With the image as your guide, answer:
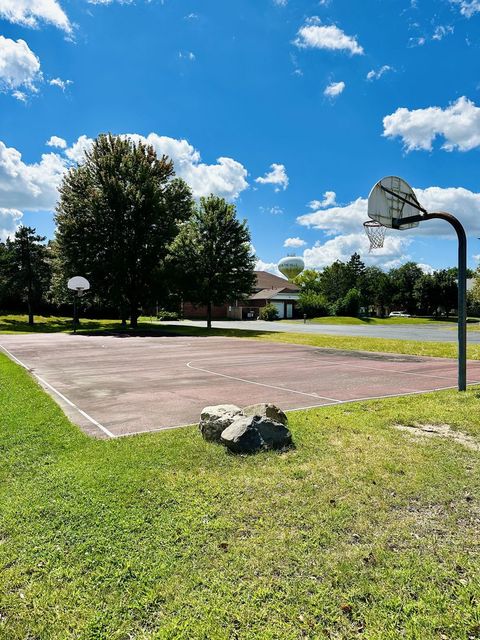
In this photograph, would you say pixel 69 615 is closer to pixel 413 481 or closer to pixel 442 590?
pixel 442 590

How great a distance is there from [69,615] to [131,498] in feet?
4.47

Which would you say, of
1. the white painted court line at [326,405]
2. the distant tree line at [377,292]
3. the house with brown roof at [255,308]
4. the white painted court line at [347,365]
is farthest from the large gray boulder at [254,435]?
the house with brown roof at [255,308]

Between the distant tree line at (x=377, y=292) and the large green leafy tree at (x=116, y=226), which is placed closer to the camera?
the large green leafy tree at (x=116, y=226)

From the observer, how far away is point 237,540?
122 inches

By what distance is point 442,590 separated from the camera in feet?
8.45

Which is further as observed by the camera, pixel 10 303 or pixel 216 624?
pixel 10 303

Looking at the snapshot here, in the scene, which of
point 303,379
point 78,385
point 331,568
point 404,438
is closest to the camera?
point 331,568

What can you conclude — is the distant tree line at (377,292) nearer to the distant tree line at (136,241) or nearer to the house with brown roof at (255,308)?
the house with brown roof at (255,308)

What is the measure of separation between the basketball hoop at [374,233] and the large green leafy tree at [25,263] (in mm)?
34835

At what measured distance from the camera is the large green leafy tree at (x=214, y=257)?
1286 inches

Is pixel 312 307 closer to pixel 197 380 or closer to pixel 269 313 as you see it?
pixel 269 313

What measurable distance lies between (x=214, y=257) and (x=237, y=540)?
99.2 ft

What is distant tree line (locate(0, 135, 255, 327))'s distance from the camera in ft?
107

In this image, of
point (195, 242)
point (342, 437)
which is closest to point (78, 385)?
point (342, 437)
